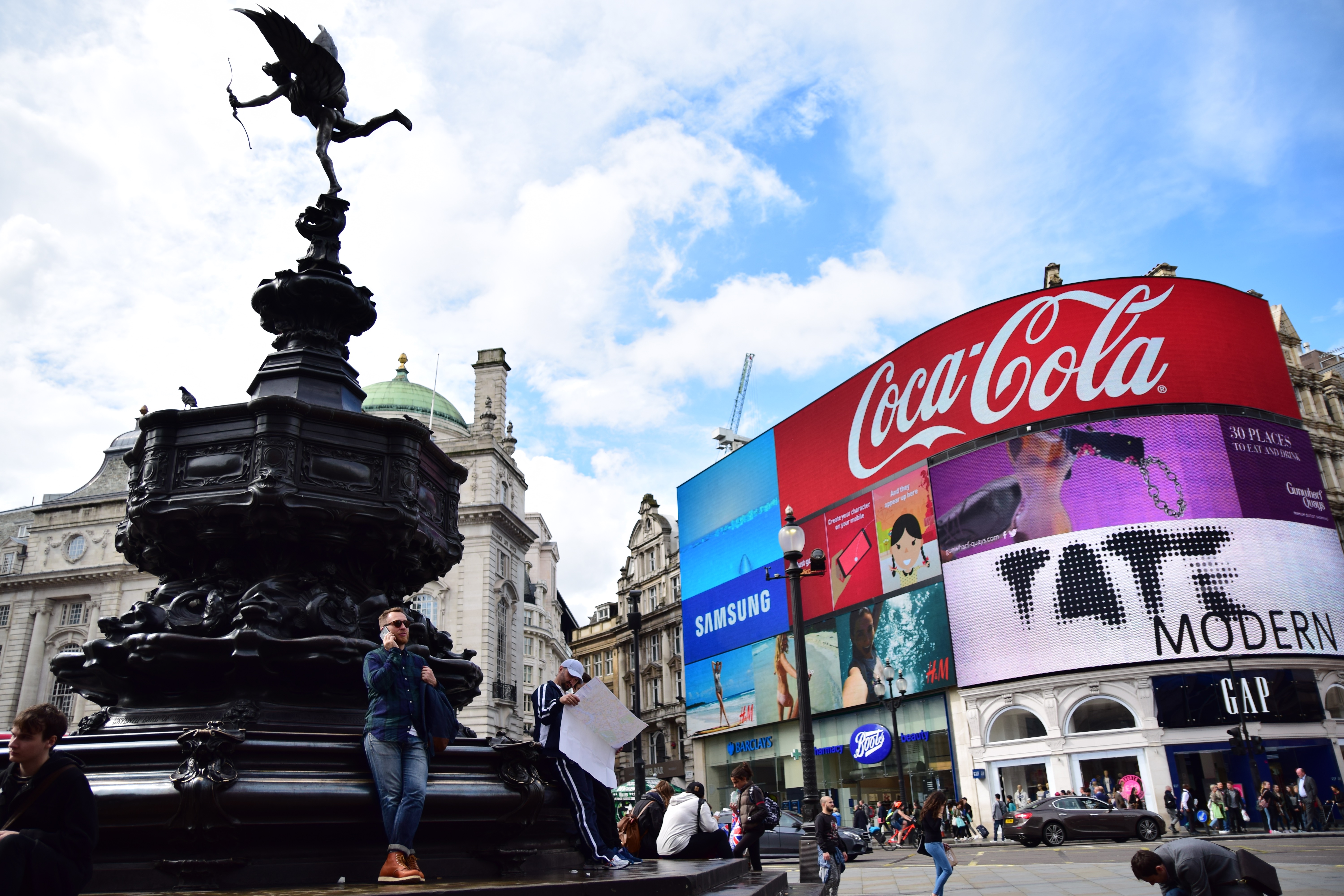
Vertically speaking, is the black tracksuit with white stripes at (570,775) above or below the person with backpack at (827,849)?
above

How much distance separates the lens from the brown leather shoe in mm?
4289

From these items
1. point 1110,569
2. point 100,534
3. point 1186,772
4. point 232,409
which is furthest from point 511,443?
point 232,409

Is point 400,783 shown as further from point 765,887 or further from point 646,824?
point 646,824

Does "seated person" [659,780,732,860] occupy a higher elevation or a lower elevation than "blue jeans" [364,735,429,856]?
lower

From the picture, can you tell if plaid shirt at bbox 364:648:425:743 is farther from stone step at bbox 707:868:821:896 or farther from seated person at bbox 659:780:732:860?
seated person at bbox 659:780:732:860

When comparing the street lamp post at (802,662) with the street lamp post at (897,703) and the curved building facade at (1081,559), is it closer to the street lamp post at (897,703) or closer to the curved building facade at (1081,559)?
the street lamp post at (897,703)

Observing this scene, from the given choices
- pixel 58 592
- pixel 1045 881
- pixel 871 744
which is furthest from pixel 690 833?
pixel 58 592

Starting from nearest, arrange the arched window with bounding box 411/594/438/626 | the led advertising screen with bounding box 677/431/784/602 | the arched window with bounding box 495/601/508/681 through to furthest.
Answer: the arched window with bounding box 411/594/438/626 < the arched window with bounding box 495/601/508/681 < the led advertising screen with bounding box 677/431/784/602

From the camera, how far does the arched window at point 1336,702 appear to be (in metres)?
31.3

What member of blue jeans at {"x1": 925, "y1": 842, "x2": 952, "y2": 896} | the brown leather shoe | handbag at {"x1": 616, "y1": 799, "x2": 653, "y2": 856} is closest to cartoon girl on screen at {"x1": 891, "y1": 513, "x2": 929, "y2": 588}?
blue jeans at {"x1": 925, "y1": 842, "x2": 952, "y2": 896}

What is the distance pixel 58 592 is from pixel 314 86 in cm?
5016

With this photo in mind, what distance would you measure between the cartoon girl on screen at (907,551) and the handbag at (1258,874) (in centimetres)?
3387

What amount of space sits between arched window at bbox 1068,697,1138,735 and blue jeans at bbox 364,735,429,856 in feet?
106

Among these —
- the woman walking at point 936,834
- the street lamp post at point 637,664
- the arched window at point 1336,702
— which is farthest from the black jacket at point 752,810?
the arched window at point 1336,702
